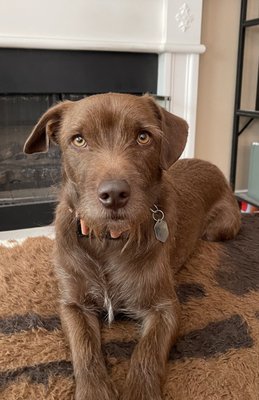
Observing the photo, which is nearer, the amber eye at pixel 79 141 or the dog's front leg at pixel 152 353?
the dog's front leg at pixel 152 353

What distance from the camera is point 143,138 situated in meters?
1.40

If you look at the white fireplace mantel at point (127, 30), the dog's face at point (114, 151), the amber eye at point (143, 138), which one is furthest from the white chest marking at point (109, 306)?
the white fireplace mantel at point (127, 30)

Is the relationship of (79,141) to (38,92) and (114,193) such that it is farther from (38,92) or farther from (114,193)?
(38,92)

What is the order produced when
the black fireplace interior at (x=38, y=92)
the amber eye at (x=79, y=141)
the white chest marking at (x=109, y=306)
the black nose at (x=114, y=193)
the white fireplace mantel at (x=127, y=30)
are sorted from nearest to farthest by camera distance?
1. the black nose at (x=114, y=193)
2. the amber eye at (x=79, y=141)
3. the white chest marking at (x=109, y=306)
4. the white fireplace mantel at (x=127, y=30)
5. the black fireplace interior at (x=38, y=92)

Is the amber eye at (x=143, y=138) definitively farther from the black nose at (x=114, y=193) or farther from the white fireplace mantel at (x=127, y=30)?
the white fireplace mantel at (x=127, y=30)

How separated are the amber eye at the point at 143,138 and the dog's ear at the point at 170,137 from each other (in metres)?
0.06

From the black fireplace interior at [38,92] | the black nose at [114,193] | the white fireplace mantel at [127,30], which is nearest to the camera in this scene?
the black nose at [114,193]

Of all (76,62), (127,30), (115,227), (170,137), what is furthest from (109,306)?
(127,30)

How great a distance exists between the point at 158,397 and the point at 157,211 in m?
0.62

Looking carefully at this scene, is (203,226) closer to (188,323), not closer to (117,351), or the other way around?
(188,323)

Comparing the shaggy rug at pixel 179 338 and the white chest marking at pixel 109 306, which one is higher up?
the white chest marking at pixel 109 306

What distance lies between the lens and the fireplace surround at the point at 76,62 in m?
2.78

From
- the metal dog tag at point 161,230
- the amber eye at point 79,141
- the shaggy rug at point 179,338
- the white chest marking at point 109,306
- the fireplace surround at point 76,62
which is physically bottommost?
the shaggy rug at point 179,338

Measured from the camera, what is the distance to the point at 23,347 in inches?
55.5
